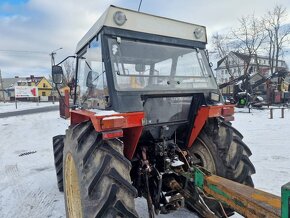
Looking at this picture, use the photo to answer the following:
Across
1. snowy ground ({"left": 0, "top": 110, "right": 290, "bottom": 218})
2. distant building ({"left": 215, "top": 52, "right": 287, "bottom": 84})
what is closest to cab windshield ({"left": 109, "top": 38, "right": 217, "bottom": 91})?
snowy ground ({"left": 0, "top": 110, "right": 290, "bottom": 218})

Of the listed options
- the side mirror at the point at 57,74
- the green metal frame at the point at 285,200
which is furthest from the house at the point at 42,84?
the green metal frame at the point at 285,200

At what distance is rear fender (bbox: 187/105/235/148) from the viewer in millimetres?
3193

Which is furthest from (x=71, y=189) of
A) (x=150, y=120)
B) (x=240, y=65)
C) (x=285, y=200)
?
(x=240, y=65)

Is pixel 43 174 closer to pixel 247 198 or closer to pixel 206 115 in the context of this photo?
pixel 206 115

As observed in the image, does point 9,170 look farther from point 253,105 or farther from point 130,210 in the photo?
point 253,105

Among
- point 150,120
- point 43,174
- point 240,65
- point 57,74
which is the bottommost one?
point 43,174

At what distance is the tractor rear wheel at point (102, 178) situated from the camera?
2.32 meters

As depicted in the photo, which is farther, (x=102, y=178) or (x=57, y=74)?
(x=57, y=74)

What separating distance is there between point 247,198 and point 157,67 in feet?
5.98

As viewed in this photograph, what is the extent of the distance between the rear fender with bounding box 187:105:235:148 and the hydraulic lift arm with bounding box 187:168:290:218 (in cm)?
80

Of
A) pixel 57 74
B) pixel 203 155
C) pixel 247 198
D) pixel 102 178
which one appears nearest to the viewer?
pixel 247 198

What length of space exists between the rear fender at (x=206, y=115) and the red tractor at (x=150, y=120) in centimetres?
1

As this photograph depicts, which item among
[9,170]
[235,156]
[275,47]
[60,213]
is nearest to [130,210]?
[235,156]

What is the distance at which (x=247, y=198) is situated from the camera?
202cm
